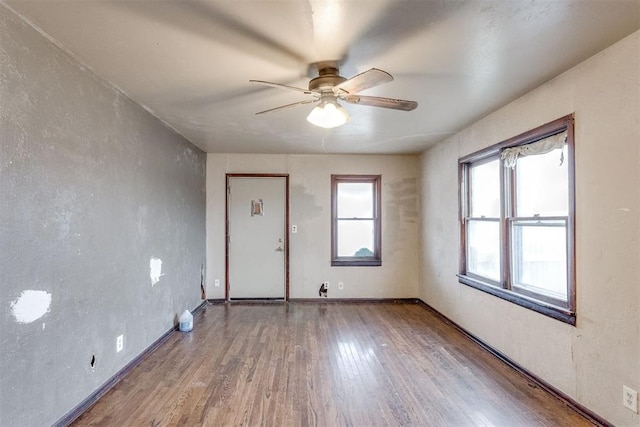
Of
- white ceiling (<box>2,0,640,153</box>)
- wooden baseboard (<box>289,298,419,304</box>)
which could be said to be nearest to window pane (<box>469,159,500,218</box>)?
white ceiling (<box>2,0,640,153</box>)

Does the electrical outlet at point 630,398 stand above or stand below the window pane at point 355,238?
below

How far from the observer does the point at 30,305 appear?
189 cm

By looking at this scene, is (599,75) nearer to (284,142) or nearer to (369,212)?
(284,142)

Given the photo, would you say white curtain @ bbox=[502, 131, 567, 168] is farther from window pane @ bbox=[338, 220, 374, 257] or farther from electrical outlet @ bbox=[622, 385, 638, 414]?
window pane @ bbox=[338, 220, 374, 257]

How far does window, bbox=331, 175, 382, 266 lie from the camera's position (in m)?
5.56

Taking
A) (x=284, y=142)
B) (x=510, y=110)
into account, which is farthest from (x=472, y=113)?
(x=284, y=142)

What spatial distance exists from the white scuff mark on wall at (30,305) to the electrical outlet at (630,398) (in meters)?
3.33

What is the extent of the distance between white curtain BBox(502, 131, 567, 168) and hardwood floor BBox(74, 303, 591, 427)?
181 cm

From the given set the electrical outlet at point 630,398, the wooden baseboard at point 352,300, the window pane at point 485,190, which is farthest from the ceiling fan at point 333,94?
the wooden baseboard at point 352,300

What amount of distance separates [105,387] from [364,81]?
282 centimetres

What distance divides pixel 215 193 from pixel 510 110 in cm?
410

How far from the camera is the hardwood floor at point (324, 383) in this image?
2.29 m

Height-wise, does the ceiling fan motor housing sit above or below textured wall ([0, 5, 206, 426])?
above

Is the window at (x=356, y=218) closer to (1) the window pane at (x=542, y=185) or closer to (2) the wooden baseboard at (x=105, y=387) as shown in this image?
(1) the window pane at (x=542, y=185)
